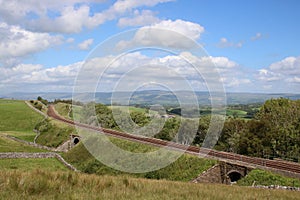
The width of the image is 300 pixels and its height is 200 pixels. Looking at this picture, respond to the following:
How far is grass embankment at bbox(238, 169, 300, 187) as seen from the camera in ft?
70.7

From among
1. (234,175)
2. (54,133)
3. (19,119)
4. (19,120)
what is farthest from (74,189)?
(19,119)

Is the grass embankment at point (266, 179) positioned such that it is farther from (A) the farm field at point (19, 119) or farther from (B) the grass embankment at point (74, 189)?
(A) the farm field at point (19, 119)

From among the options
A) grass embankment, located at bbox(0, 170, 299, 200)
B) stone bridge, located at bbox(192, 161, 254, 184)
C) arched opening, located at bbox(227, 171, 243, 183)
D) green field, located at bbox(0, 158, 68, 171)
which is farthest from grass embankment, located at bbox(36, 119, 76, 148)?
grass embankment, located at bbox(0, 170, 299, 200)

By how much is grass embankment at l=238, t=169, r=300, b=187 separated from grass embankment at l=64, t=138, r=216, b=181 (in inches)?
171

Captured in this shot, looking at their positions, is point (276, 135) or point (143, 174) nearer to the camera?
point (143, 174)

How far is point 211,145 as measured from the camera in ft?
206

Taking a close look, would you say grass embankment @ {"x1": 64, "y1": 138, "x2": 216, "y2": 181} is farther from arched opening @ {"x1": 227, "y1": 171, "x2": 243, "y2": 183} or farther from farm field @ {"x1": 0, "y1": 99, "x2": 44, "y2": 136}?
farm field @ {"x1": 0, "y1": 99, "x2": 44, "y2": 136}

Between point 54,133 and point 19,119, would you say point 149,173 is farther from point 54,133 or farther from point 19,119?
point 19,119

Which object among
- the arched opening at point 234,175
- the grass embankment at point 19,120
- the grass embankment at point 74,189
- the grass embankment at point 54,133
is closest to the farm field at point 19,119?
the grass embankment at point 19,120

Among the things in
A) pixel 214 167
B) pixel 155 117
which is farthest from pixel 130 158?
pixel 155 117

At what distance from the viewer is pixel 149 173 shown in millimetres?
30500

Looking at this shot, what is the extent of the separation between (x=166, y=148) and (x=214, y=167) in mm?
6958

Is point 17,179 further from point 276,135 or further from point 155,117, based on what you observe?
point 155,117

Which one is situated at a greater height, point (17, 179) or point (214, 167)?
point (17, 179)
